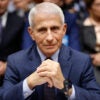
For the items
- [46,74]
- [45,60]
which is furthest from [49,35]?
[46,74]

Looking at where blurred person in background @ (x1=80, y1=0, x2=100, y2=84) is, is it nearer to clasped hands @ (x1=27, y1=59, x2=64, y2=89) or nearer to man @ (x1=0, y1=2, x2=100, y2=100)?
man @ (x1=0, y1=2, x2=100, y2=100)

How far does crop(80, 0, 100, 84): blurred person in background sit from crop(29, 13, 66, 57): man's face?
108 cm

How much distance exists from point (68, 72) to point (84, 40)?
113 centimetres

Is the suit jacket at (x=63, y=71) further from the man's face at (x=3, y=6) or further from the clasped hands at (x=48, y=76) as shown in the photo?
the man's face at (x=3, y=6)

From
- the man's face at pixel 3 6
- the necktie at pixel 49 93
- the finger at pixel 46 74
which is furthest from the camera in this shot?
the man's face at pixel 3 6

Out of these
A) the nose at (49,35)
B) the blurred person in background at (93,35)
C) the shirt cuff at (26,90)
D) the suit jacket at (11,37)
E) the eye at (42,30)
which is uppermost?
the eye at (42,30)

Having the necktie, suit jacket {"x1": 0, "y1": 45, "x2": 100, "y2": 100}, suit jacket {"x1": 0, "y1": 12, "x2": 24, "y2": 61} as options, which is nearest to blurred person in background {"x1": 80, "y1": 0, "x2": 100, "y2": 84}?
suit jacket {"x1": 0, "y1": 12, "x2": 24, "y2": 61}

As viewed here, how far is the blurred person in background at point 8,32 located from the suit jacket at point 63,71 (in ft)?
2.62

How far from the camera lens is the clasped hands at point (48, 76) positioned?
1.99 m

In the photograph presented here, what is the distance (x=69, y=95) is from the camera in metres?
2.04

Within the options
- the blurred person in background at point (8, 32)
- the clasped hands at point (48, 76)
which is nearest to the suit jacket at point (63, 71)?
the clasped hands at point (48, 76)

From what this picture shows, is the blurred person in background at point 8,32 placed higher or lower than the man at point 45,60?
lower

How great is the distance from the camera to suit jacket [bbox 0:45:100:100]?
2.12 metres

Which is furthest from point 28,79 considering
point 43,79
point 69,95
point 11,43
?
point 11,43
